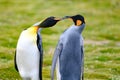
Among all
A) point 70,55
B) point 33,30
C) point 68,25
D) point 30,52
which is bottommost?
point 68,25

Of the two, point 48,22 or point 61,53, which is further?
point 48,22

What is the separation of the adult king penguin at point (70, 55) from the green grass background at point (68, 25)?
676 centimetres

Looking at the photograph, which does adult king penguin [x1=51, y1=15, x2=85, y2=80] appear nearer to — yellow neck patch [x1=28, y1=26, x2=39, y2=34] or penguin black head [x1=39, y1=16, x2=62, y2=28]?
penguin black head [x1=39, y1=16, x2=62, y2=28]

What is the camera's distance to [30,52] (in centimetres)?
1809

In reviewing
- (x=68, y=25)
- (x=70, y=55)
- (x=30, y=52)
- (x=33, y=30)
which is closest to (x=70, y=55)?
→ (x=70, y=55)

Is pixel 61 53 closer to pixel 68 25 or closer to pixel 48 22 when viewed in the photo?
pixel 48 22

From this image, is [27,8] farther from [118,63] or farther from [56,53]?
[56,53]

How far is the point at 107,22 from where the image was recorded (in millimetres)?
74812

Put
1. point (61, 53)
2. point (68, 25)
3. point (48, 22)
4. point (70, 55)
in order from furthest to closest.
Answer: point (68, 25)
point (48, 22)
point (61, 53)
point (70, 55)

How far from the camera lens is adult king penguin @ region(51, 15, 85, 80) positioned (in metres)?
18.1

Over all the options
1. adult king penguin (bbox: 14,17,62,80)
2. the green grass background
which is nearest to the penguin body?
adult king penguin (bbox: 14,17,62,80)

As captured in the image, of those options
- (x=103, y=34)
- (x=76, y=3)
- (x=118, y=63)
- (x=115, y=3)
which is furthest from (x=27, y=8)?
(x=118, y=63)

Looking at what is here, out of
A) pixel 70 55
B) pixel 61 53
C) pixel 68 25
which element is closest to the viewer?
pixel 70 55

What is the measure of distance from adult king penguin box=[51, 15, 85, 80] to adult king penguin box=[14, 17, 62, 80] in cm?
68
